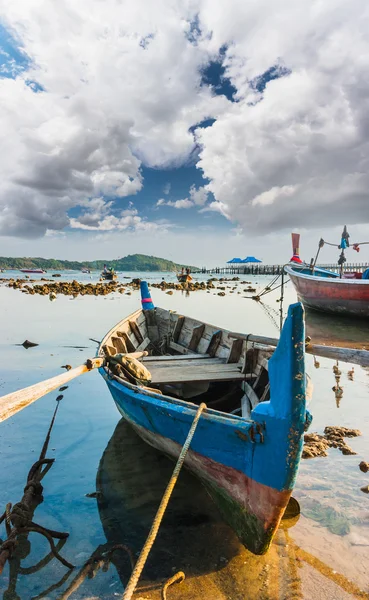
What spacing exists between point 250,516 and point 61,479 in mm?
3082

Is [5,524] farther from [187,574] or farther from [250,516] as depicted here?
[250,516]

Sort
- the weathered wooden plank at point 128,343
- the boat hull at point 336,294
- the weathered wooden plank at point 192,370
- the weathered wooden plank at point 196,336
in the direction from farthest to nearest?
1. the boat hull at point 336,294
2. the weathered wooden plank at point 128,343
3. the weathered wooden plank at point 196,336
4. the weathered wooden plank at point 192,370

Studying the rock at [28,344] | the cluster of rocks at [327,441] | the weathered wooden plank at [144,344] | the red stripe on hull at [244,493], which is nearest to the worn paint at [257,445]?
the red stripe on hull at [244,493]

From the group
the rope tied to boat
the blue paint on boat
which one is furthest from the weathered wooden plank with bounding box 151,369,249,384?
the blue paint on boat

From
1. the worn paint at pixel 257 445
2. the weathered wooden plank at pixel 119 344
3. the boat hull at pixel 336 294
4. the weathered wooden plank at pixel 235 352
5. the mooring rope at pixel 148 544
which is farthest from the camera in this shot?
the boat hull at pixel 336 294

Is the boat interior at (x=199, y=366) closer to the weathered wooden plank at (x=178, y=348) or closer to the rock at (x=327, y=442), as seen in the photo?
the weathered wooden plank at (x=178, y=348)

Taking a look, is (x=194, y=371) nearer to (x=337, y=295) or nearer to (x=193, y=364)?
(x=193, y=364)

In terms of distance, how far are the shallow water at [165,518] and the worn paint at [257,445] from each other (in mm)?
442

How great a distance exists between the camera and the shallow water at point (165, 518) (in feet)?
11.3

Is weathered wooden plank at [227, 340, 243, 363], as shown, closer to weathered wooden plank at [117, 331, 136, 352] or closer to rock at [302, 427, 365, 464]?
rock at [302, 427, 365, 464]

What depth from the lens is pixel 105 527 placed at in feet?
14.1

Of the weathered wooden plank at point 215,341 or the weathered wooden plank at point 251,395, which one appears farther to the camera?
the weathered wooden plank at point 215,341

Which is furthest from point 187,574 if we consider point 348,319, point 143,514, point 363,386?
point 348,319

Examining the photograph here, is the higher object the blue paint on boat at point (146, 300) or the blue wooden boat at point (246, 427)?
the blue paint on boat at point (146, 300)
